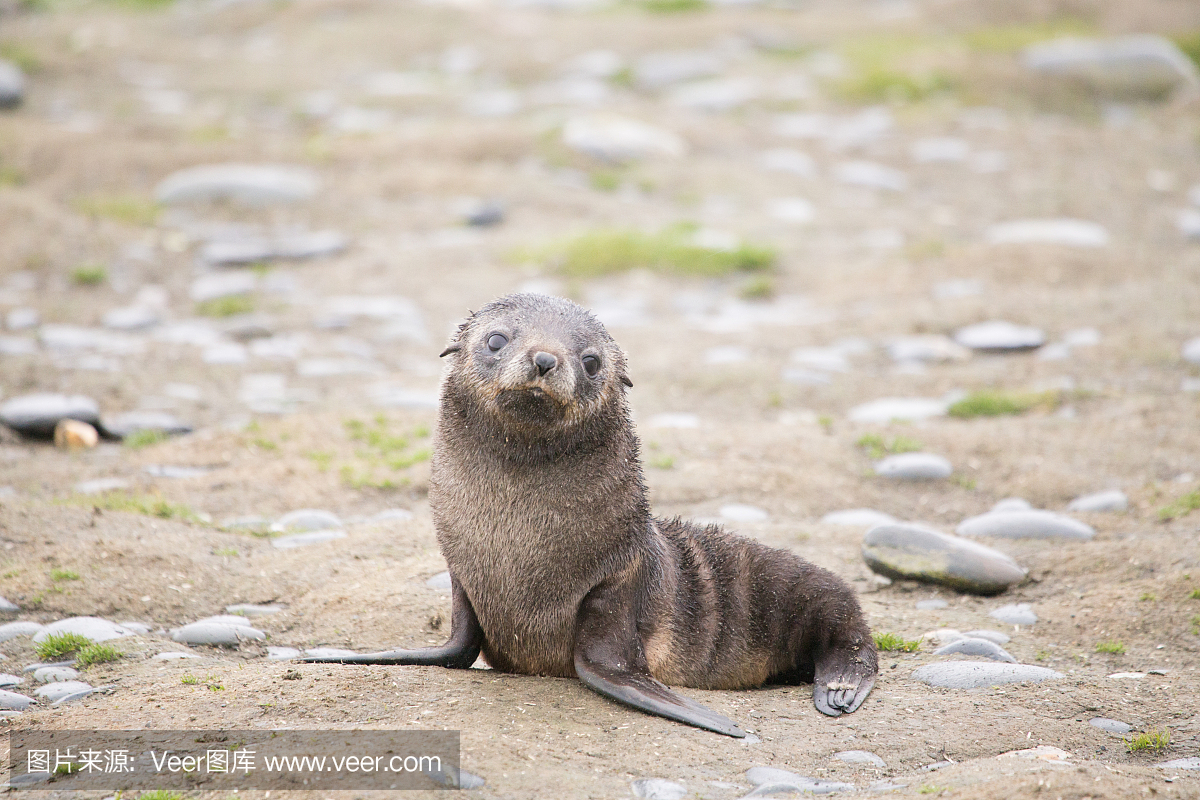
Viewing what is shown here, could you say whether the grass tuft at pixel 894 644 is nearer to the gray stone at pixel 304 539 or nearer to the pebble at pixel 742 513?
the pebble at pixel 742 513

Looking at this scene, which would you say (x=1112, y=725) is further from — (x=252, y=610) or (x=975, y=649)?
(x=252, y=610)

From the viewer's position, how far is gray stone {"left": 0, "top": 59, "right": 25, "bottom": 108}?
1756 centimetres

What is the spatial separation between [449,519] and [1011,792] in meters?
2.34

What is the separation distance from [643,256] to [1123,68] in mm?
11539

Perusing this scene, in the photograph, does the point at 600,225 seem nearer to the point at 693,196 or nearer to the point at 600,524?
the point at 693,196

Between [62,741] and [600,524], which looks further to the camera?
[600,524]

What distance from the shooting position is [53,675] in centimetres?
479

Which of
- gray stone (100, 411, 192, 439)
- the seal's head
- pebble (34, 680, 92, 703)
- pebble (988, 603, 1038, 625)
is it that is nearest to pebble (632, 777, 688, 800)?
the seal's head

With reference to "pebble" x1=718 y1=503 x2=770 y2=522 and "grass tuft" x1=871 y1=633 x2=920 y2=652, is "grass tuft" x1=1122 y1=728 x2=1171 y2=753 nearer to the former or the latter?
"grass tuft" x1=871 y1=633 x2=920 y2=652

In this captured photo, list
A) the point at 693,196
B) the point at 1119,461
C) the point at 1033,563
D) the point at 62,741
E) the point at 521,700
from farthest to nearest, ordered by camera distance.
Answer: the point at 693,196
the point at 1119,461
the point at 1033,563
the point at 521,700
the point at 62,741

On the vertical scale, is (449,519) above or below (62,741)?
above

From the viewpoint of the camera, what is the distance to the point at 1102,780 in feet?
12.3

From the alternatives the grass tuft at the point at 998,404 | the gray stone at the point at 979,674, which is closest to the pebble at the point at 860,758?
the gray stone at the point at 979,674

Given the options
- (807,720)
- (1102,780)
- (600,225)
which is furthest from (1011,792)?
(600,225)
